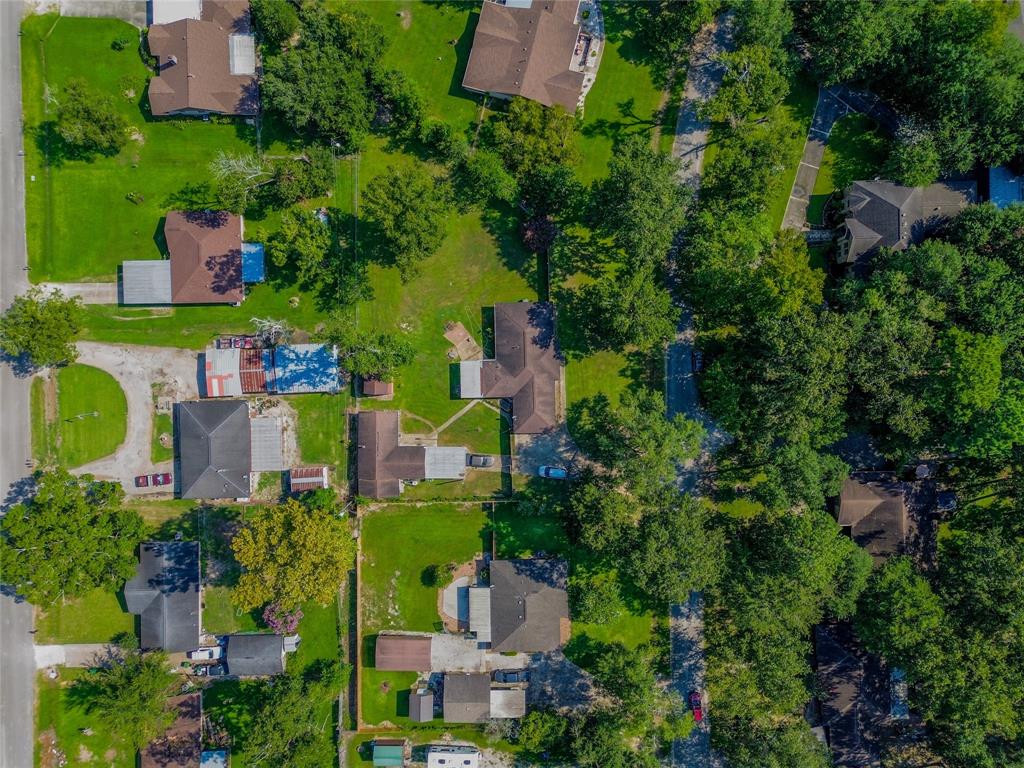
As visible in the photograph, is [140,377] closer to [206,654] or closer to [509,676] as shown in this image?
[206,654]

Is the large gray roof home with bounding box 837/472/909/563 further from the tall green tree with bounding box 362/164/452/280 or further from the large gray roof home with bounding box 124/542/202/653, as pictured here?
the large gray roof home with bounding box 124/542/202/653

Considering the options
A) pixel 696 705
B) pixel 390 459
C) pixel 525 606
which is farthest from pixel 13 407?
pixel 696 705

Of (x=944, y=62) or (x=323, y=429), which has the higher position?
(x=944, y=62)

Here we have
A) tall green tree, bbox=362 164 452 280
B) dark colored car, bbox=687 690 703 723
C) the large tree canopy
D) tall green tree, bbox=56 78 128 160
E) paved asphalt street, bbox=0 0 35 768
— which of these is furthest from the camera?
paved asphalt street, bbox=0 0 35 768

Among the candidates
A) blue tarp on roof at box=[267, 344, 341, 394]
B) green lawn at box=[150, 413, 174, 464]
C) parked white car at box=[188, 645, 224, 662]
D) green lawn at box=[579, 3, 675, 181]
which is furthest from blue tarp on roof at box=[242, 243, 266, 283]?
parked white car at box=[188, 645, 224, 662]

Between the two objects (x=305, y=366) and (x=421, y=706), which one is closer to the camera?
(x=421, y=706)
